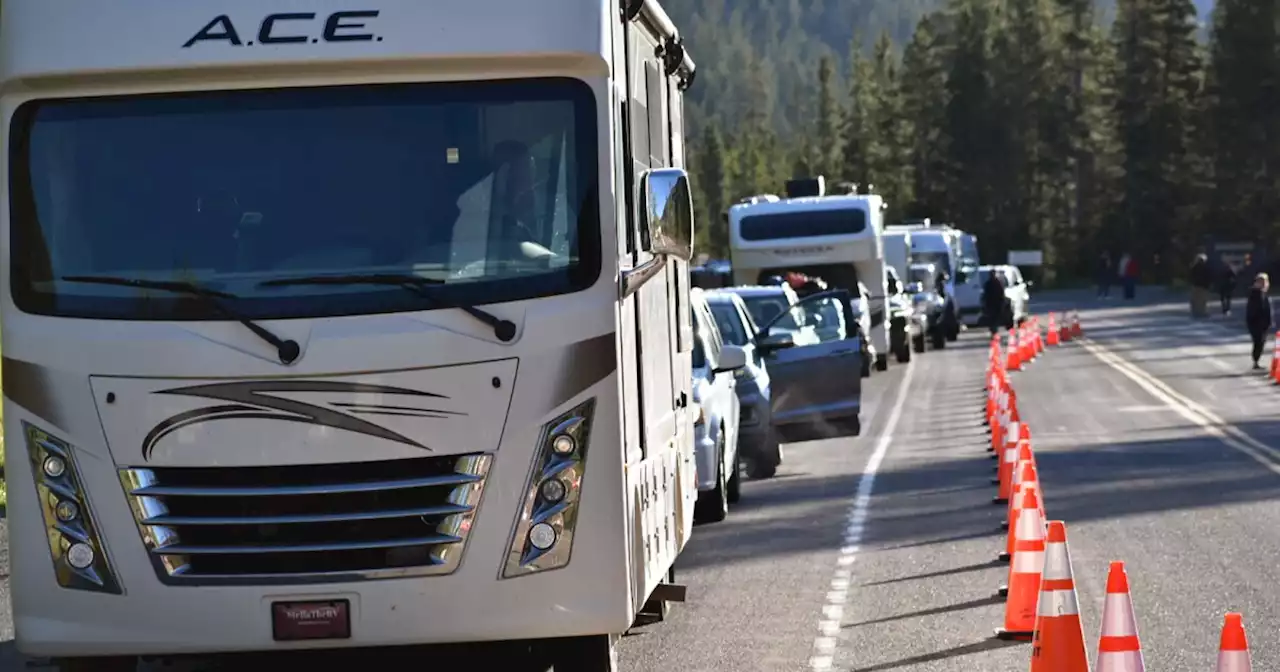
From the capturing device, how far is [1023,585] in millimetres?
10188

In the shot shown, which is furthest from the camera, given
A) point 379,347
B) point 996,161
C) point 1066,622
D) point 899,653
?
point 996,161

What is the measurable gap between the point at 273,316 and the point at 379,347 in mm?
396

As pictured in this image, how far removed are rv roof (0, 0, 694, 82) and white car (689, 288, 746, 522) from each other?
5932 millimetres

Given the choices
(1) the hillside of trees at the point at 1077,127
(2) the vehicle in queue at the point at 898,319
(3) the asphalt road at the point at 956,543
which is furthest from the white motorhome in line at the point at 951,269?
(1) the hillside of trees at the point at 1077,127

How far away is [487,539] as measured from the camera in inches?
291

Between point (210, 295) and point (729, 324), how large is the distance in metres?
11.1

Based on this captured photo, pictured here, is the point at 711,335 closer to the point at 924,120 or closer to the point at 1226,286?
the point at 1226,286

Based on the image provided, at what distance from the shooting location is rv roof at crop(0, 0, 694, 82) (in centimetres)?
748

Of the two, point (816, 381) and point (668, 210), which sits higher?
point (668, 210)

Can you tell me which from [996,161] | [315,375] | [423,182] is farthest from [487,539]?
[996,161]

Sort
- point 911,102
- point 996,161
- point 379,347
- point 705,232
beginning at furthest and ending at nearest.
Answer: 1. point 705,232
2. point 911,102
3. point 996,161
4. point 379,347

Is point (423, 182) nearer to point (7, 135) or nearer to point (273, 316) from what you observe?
point (273, 316)

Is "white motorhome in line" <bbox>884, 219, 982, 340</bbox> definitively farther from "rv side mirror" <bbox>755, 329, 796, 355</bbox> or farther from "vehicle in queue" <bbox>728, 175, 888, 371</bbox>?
"rv side mirror" <bbox>755, 329, 796, 355</bbox>

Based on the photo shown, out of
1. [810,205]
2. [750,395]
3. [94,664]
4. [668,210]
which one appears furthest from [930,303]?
[94,664]
